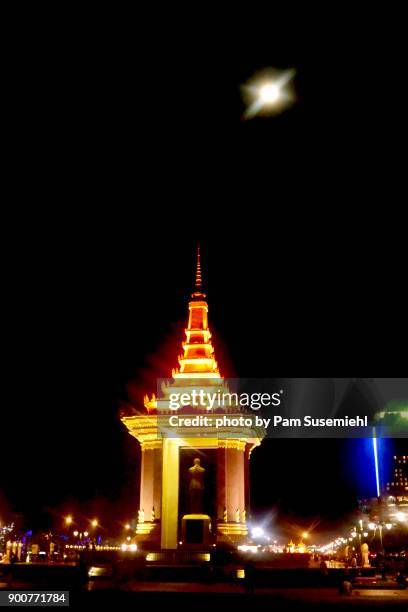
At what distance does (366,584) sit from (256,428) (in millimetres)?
17334

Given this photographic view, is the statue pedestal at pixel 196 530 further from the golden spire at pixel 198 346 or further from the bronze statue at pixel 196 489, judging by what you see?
the golden spire at pixel 198 346

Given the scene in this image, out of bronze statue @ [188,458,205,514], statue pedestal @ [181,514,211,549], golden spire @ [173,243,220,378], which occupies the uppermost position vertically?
golden spire @ [173,243,220,378]

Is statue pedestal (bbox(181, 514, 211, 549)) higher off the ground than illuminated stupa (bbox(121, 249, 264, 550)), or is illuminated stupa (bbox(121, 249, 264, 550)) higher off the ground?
illuminated stupa (bbox(121, 249, 264, 550))

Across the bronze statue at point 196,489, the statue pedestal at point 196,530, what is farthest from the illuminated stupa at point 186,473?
the bronze statue at point 196,489

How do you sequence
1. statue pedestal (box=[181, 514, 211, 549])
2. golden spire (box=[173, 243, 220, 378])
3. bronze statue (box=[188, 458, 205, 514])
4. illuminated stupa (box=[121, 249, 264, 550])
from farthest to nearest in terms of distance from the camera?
golden spire (box=[173, 243, 220, 378])
bronze statue (box=[188, 458, 205, 514])
illuminated stupa (box=[121, 249, 264, 550])
statue pedestal (box=[181, 514, 211, 549])

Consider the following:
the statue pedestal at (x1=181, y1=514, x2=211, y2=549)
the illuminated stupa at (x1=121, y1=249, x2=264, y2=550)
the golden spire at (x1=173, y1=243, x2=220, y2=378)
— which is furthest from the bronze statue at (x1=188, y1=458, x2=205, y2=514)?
the golden spire at (x1=173, y1=243, x2=220, y2=378)

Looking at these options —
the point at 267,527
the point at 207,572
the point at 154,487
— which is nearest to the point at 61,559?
the point at 154,487

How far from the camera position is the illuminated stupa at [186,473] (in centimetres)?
3847

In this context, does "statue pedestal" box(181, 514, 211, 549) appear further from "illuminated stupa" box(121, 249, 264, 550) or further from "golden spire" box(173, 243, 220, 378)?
"golden spire" box(173, 243, 220, 378)

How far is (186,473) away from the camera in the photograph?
40812mm

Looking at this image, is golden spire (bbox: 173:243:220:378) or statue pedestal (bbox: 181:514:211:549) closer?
statue pedestal (bbox: 181:514:211:549)

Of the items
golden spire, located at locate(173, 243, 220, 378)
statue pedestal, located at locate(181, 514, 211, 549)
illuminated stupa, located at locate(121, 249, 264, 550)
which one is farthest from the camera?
golden spire, located at locate(173, 243, 220, 378)

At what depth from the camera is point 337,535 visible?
85750mm

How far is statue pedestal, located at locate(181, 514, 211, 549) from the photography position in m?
37.7
